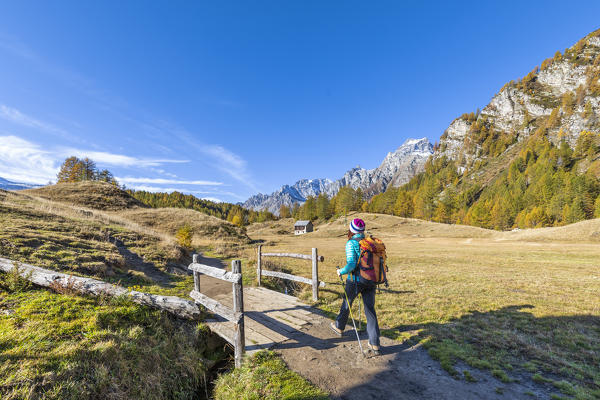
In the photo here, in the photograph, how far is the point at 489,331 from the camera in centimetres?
680

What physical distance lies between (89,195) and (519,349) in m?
59.8

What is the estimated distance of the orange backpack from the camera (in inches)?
220

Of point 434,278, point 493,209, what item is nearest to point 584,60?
point 493,209

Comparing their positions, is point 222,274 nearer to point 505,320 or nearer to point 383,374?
point 383,374

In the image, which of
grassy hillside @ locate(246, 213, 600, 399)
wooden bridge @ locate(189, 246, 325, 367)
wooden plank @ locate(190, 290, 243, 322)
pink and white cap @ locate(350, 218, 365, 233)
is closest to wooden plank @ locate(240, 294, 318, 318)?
wooden bridge @ locate(189, 246, 325, 367)

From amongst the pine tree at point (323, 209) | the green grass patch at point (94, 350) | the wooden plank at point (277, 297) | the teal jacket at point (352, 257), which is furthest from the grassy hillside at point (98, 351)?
the pine tree at point (323, 209)

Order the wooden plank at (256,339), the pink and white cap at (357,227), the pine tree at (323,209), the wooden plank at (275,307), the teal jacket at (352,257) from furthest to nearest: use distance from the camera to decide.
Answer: the pine tree at (323,209), the wooden plank at (275,307), the pink and white cap at (357,227), the wooden plank at (256,339), the teal jacket at (352,257)

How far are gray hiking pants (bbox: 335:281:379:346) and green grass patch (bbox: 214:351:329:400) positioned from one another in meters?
1.96

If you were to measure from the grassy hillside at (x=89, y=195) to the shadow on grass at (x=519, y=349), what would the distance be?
173 feet

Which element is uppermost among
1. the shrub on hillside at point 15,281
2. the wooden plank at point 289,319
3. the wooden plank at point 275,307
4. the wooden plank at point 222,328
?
the shrub on hillside at point 15,281

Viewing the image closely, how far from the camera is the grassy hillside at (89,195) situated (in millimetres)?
40416

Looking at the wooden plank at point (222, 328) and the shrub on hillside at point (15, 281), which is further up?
the shrub on hillside at point (15, 281)

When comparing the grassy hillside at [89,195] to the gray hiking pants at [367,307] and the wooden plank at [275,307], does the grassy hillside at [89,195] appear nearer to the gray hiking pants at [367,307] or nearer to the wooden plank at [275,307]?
the wooden plank at [275,307]

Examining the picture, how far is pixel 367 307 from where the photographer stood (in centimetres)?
578
